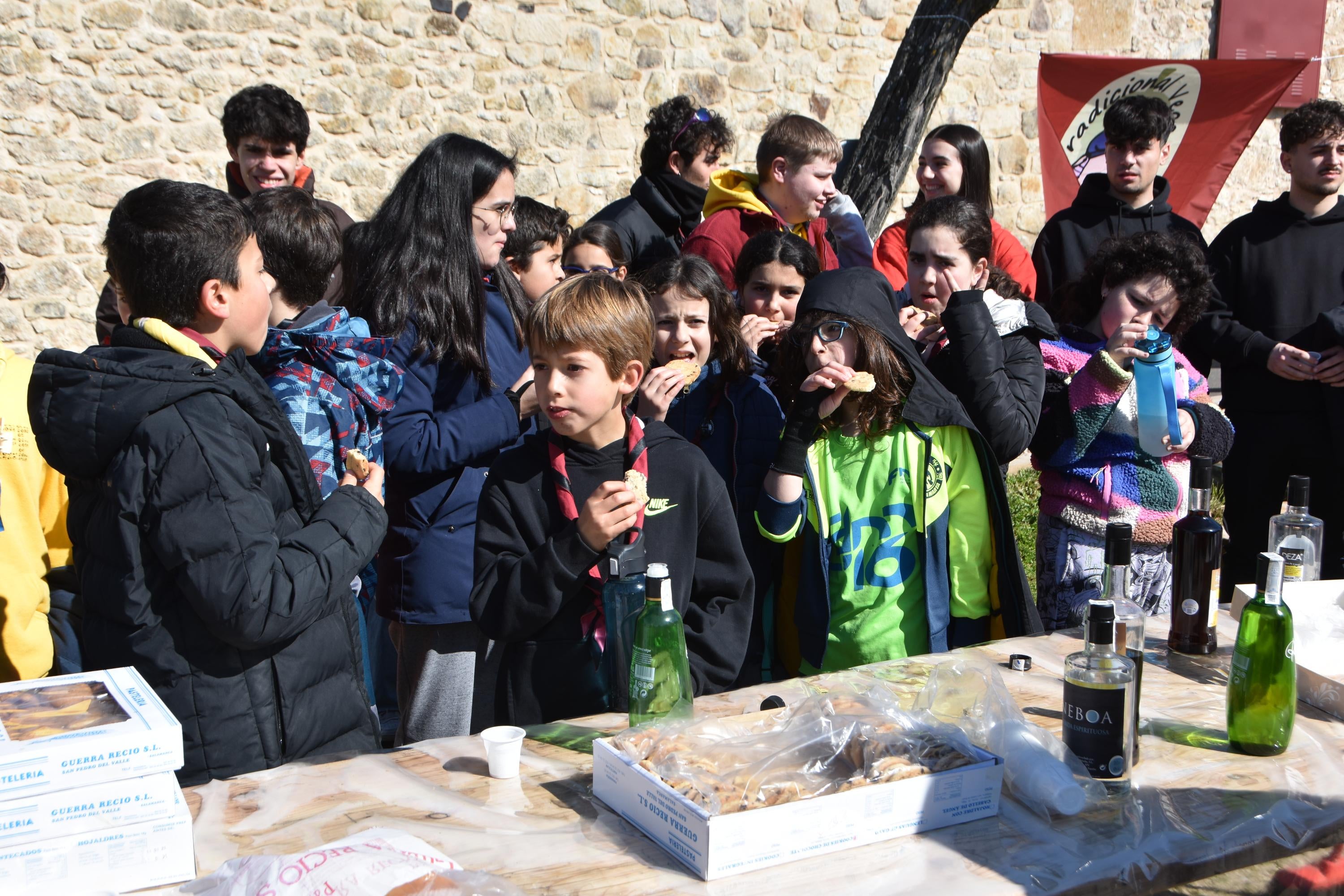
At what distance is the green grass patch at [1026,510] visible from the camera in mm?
6125

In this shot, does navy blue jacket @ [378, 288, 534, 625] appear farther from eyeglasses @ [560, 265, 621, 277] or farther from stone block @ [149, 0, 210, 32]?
stone block @ [149, 0, 210, 32]

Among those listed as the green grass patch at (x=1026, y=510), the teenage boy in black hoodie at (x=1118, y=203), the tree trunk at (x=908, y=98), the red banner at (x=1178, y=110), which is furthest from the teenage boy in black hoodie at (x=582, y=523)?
the red banner at (x=1178, y=110)

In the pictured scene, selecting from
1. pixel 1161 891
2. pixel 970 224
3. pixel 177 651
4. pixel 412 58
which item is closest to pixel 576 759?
pixel 177 651

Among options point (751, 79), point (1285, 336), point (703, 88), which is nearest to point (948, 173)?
point (1285, 336)

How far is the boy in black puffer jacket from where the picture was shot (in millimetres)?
1862

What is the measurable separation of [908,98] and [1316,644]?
4.48 m

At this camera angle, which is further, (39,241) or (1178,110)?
(39,241)

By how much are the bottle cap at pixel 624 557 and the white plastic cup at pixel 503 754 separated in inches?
15.2

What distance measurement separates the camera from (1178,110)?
6.68 metres

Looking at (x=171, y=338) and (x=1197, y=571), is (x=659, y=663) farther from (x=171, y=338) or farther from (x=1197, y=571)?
(x=1197, y=571)

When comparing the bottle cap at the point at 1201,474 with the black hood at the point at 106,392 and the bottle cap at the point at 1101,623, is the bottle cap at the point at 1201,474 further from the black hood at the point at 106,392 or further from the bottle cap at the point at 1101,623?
the black hood at the point at 106,392

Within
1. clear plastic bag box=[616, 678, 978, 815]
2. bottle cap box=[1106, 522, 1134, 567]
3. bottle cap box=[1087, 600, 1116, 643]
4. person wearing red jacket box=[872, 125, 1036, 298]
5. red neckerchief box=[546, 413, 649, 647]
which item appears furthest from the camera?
person wearing red jacket box=[872, 125, 1036, 298]

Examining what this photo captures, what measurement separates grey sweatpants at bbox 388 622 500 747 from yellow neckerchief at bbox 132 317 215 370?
42.1 inches

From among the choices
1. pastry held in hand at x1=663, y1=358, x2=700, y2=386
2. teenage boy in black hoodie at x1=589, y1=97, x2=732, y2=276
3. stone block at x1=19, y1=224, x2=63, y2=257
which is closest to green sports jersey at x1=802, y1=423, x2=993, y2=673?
pastry held in hand at x1=663, y1=358, x2=700, y2=386
